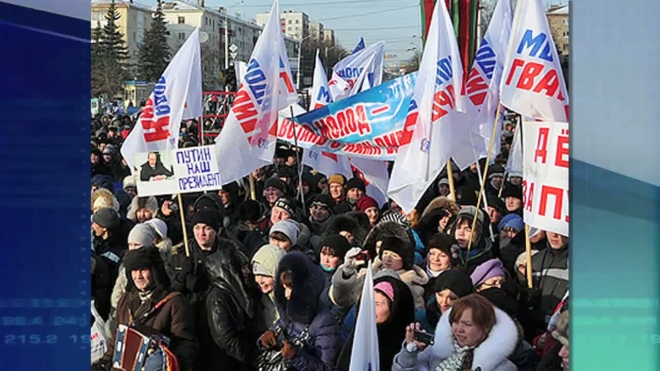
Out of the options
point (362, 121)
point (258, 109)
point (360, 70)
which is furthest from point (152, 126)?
point (360, 70)

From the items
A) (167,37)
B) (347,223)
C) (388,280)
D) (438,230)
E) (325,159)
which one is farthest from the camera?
(167,37)

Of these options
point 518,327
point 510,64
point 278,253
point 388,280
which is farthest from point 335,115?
point 518,327

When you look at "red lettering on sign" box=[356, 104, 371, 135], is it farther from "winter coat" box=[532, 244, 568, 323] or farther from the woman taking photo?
the woman taking photo

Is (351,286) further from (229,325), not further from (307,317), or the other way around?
(229,325)

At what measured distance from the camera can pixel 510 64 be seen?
15.5 ft

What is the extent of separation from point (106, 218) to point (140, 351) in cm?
185

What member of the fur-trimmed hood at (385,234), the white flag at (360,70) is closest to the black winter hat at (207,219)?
the fur-trimmed hood at (385,234)

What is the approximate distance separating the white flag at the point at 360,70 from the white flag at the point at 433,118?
576 cm

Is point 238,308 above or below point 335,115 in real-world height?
below

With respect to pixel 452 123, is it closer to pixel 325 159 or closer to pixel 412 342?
pixel 412 342

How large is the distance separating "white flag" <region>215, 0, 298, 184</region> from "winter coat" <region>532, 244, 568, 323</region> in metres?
2.36

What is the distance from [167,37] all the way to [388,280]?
1142 centimetres

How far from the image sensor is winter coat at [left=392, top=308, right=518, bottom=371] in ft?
10.2

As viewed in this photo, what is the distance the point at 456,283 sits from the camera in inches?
142
